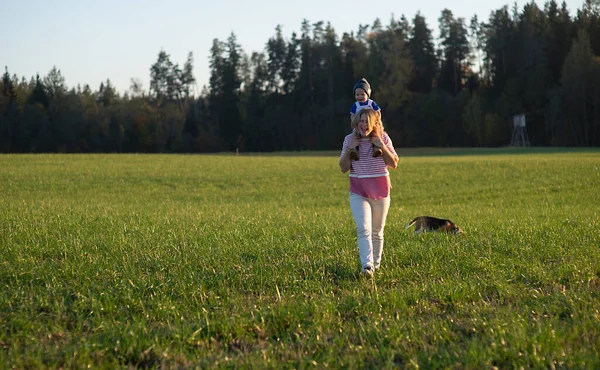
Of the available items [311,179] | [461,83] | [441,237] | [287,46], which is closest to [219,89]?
[287,46]

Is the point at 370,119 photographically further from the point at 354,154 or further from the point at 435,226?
the point at 435,226

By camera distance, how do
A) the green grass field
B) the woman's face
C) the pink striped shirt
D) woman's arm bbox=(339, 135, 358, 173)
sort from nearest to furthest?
1. the green grass field
2. the woman's face
3. woman's arm bbox=(339, 135, 358, 173)
4. the pink striped shirt

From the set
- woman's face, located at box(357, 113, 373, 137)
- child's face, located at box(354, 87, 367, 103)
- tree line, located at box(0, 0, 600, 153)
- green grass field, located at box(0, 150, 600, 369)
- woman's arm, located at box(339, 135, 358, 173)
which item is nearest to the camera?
green grass field, located at box(0, 150, 600, 369)

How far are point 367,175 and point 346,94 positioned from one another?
8900 cm

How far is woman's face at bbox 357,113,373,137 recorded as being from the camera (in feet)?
23.8

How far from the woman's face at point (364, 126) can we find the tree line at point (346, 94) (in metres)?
69.6

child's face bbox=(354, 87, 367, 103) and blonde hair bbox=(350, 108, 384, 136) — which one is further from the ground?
child's face bbox=(354, 87, 367, 103)

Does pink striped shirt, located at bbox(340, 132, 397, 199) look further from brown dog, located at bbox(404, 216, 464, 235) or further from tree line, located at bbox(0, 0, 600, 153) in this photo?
tree line, located at bbox(0, 0, 600, 153)

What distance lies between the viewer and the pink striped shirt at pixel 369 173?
747 centimetres

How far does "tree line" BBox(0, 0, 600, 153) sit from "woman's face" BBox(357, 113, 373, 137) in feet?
228

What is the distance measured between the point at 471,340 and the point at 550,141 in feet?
251

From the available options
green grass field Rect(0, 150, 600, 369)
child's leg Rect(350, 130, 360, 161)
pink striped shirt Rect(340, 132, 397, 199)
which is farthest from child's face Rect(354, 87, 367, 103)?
green grass field Rect(0, 150, 600, 369)

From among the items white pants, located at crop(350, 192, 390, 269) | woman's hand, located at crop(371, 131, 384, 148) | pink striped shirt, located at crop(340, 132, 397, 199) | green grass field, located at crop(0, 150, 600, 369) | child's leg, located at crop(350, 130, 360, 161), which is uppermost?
woman's hand, located at crop(371, 131, 384, 148)

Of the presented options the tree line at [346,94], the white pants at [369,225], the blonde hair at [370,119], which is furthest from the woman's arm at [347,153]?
the tree line at [346,94]
